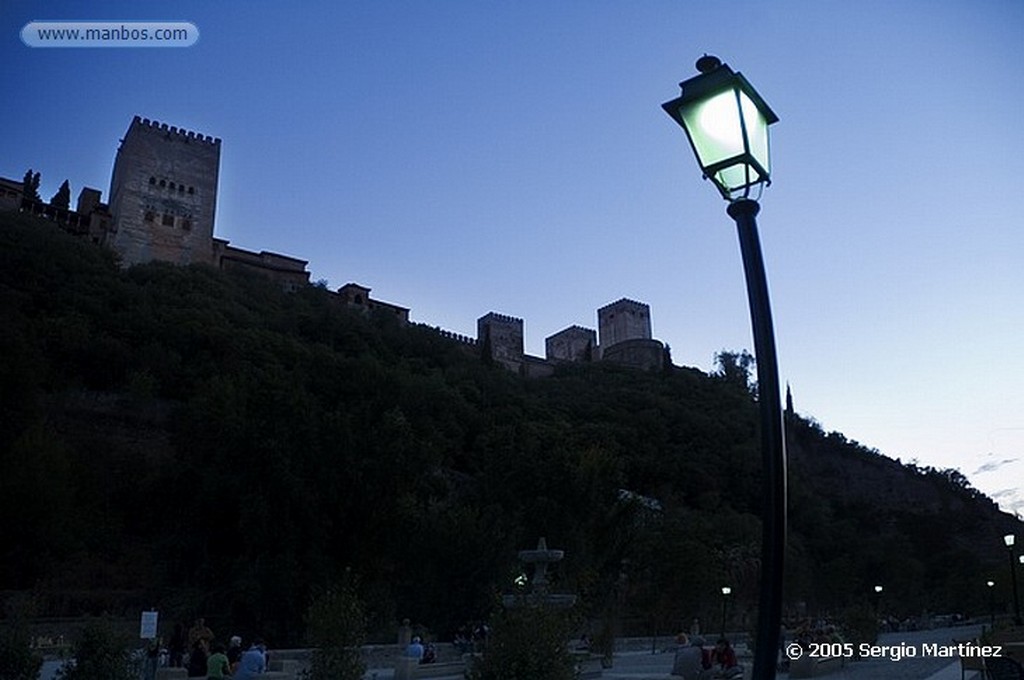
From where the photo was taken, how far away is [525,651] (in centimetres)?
1055

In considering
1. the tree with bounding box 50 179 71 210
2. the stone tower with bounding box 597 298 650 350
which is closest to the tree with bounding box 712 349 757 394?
the stone tower with bounding box 597 298 650 350

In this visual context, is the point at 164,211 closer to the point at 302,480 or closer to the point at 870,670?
the point at 302,480

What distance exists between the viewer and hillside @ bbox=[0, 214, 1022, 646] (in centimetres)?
2958

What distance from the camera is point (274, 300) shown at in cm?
6681

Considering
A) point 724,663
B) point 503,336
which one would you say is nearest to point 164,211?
point 503,336

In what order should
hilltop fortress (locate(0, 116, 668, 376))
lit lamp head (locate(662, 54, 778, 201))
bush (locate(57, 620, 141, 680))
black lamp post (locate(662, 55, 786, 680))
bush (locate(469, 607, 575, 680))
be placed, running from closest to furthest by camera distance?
black lamp post (locate(662, 55, 786, 680))
lit lamp head (locate(662, 54, 778, 201))
bush (locate(469, 607, 575, 680))
bush (locate(57, 620, 141, 680))
hilltop fortress (locate(0, 116, 668, 376))

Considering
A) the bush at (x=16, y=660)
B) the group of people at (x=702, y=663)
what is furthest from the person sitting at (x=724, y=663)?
the bush at (x=16, y=660)

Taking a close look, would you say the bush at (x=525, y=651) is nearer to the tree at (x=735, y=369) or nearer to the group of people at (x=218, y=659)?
the group of people at (x=218, y=659)

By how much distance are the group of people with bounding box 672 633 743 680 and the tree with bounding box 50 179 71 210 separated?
6537cm

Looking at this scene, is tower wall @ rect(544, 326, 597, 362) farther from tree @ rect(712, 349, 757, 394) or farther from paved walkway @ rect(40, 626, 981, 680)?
paved walkway @ rect(40, 626, 981, 680)

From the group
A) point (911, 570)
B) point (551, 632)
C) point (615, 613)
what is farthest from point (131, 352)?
point (911, 570)

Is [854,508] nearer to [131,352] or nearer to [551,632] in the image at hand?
[131,352]

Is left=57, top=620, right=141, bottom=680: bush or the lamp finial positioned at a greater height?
the lamp finial

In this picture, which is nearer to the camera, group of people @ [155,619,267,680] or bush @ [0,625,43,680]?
group of people @ [155,619,267,680]
